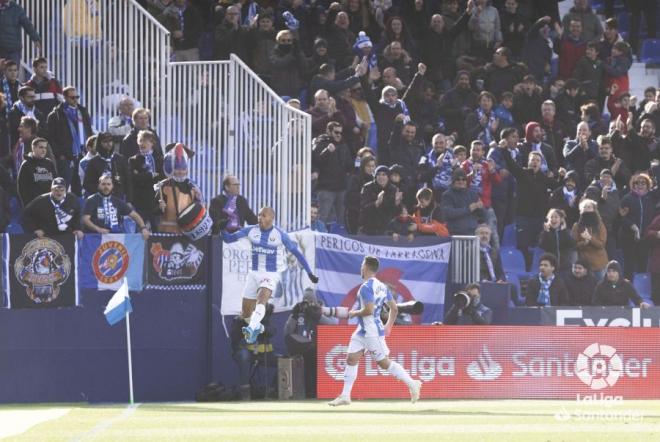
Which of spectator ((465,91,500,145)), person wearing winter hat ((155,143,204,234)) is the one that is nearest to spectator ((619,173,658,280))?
spectator ((465,91,500,145))

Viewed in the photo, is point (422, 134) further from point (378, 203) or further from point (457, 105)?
point (378, 203)

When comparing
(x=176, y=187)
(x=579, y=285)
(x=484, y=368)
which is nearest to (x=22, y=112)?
(x=176, y=187)

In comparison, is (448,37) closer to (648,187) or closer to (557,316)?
(648,187)

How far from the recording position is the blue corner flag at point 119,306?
1912 centimetres

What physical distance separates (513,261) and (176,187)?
6.32 metres

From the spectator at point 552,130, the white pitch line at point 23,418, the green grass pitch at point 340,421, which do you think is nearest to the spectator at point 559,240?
the spectator at point 552,130

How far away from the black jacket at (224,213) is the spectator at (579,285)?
16.0ft

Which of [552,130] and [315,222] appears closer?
[315,222]

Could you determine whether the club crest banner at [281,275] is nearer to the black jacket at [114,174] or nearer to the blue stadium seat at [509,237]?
the black jacket at [114,174]

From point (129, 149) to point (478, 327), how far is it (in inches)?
211

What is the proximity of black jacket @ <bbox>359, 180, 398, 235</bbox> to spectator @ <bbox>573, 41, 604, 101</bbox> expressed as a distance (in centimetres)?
595

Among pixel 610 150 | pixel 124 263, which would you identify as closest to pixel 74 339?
pixel 124 263

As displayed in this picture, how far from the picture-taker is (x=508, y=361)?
20.2 m

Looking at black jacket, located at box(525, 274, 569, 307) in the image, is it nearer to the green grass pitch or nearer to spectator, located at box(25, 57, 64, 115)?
the green grass pitch
